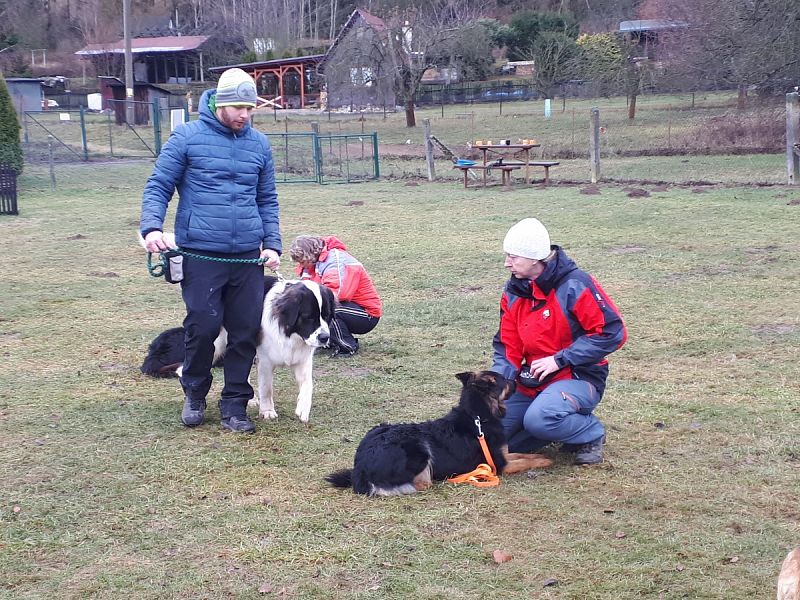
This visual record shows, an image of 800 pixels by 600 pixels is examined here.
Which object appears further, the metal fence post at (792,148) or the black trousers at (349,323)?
the metal fence post at (792,148)

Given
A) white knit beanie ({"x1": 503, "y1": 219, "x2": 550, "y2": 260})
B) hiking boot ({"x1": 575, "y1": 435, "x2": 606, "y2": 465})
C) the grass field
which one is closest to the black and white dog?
the grass field

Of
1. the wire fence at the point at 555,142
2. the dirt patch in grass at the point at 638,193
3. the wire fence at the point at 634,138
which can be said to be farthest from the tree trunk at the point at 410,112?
the dirt patch in grass at the point at 638,193

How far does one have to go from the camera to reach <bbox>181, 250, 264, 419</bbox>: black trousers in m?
5.42

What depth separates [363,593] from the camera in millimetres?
3578

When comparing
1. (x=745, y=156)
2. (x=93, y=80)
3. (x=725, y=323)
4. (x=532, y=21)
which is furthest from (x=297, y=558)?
(x=93, y=80)

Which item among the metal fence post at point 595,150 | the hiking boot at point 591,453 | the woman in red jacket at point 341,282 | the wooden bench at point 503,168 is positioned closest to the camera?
the hiking boot at point 591,453

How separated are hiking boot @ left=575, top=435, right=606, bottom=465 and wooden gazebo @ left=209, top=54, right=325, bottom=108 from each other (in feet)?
173

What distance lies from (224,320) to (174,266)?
1.65 feet

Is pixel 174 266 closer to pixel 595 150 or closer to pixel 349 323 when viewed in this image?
pixel 349 323

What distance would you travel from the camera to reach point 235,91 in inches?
202

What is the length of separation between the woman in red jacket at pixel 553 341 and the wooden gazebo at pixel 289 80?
52.3m

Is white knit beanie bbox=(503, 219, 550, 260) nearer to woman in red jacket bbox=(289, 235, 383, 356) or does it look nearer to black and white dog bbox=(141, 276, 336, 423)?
black and white dog bbox=(141, 276, 336, 423)

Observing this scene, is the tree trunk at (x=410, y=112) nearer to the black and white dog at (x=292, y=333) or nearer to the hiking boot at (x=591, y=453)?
the black and white dog at (x=292, y=333)

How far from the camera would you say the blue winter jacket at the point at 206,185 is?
17.4ft
